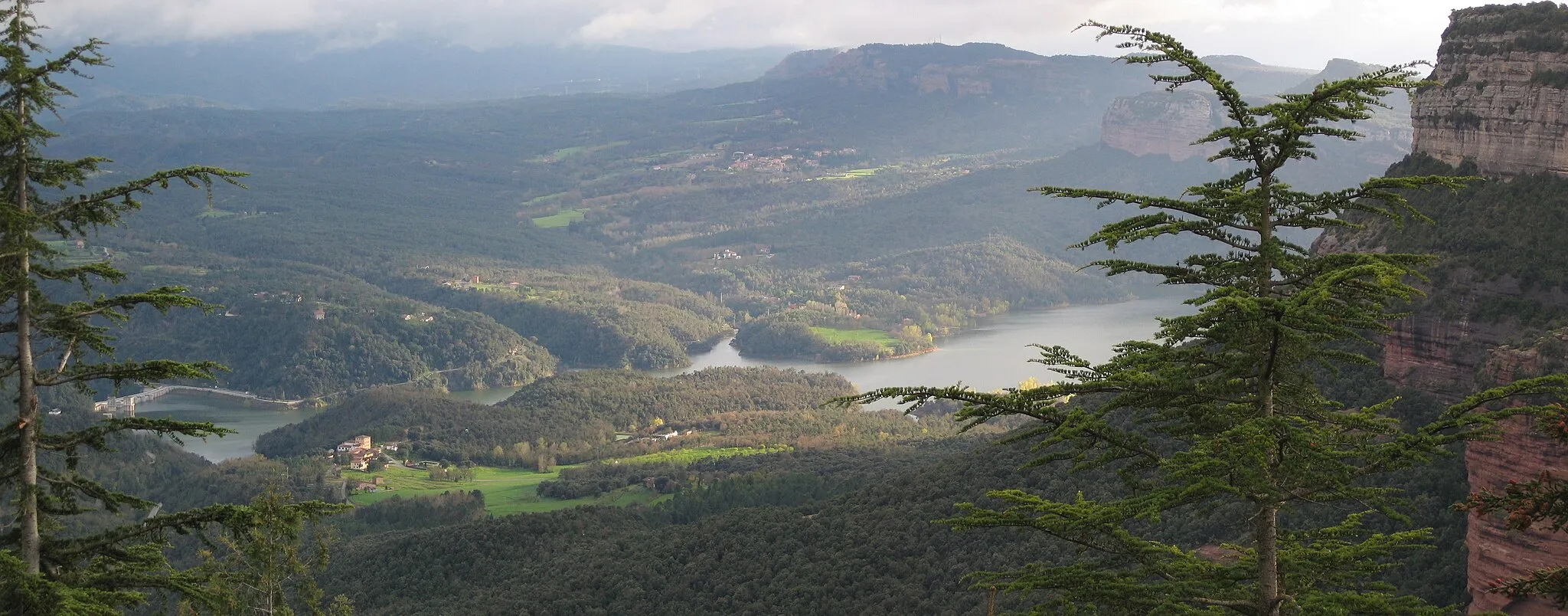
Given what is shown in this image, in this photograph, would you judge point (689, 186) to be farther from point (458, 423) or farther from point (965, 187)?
point (458, 423)

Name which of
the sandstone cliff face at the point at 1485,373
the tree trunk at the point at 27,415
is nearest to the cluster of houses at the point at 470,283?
the sandstone cliff face at the point at 1485,373

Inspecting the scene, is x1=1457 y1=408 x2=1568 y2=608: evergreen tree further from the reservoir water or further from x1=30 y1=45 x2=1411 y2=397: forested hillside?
x1=30 y1=45 x2=1411 y2=397: forested hillside

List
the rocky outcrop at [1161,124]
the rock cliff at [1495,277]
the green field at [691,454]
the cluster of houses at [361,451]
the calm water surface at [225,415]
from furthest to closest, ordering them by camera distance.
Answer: the rocky outcrop at [1161,124] → the calm water surface at [225,415] → the cluster of houses at [361,451] → the green field at [691,454] → the rock cliff at [1495,277]

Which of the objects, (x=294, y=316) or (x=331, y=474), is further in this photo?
(x=294, y=316)

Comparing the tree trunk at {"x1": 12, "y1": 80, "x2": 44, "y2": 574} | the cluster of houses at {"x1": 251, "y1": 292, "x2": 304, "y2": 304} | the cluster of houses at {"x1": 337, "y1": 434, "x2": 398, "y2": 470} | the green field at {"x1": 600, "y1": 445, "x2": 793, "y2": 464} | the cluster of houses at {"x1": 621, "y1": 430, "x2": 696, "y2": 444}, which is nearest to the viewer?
the tree trunk at {"x1": 12, "y1": 80, "x2": 44, "y2": 574}

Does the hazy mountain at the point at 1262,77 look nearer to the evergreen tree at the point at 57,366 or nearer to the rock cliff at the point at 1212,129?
the rock cliff at the point at 1212,129

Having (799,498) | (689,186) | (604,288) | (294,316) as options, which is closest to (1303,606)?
(799,498)

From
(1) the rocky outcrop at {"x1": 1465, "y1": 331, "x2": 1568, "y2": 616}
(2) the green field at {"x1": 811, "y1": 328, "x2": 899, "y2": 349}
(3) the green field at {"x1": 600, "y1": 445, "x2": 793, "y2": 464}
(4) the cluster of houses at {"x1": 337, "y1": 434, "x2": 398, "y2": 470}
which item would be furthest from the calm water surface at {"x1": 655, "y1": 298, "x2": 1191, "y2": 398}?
(1) the rocky outcrop at {"x1": 1465, "y1": 331, "x2": 1568, "y2": 616}
